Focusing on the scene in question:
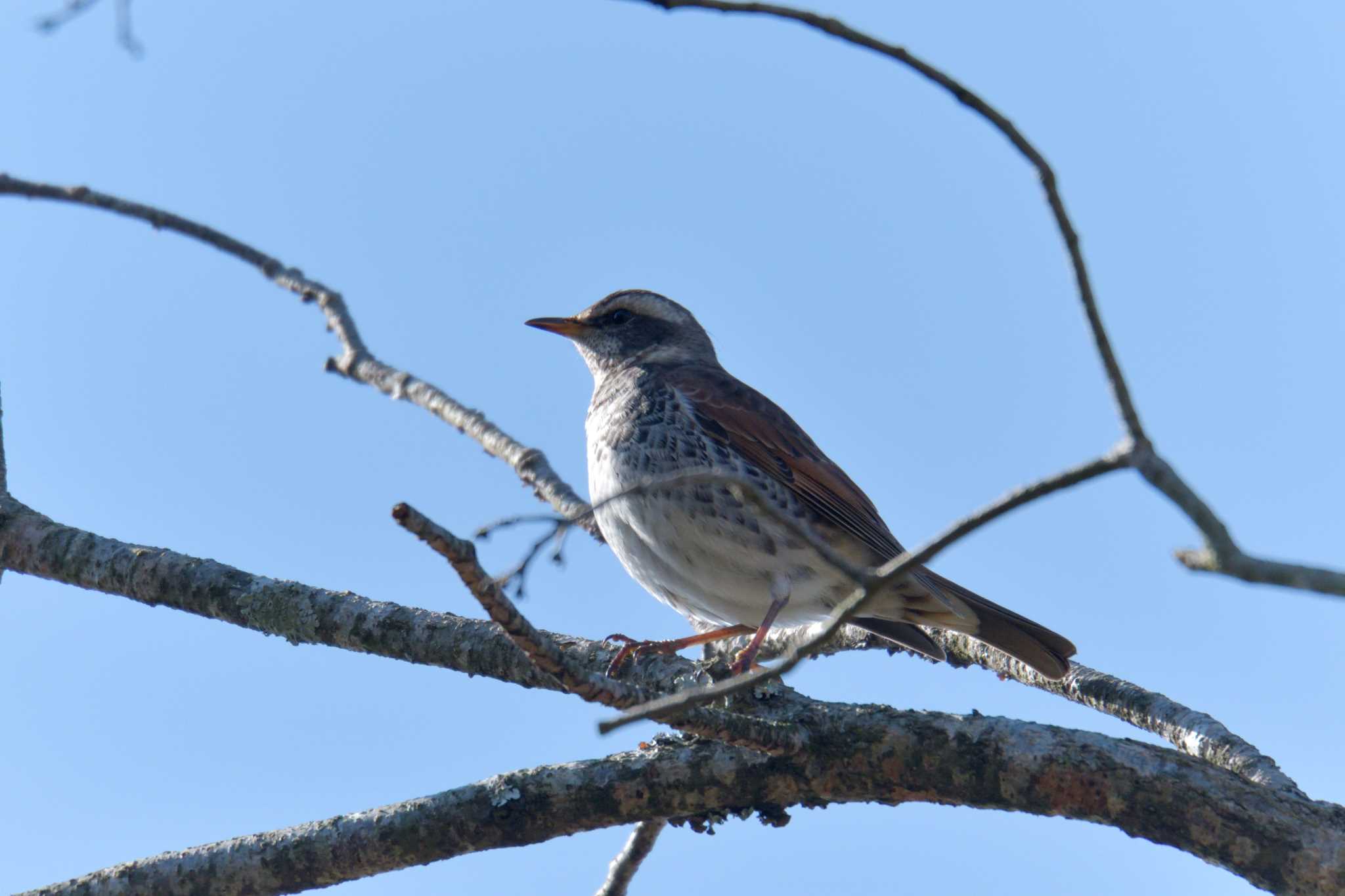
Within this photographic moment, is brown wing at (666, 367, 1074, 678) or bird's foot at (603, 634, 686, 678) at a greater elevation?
brown wing at (666, 367, 1074, 678)

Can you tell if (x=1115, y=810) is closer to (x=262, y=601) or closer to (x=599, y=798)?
(x=599, y=798)

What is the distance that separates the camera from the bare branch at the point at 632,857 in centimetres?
536

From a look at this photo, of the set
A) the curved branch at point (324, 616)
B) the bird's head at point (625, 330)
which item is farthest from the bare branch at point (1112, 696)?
the bird's head at point (625, 330)

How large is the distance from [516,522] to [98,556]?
8.22 ft

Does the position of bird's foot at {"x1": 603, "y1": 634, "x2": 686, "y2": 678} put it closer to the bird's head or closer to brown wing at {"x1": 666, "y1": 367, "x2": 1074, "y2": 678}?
brown wing at {"x1": 666, "y1": 367, "x2": 1074, "y2": 678}

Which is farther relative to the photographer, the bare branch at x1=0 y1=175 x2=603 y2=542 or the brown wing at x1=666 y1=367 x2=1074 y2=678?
the bare branch at x1=0 y1=175 x2=603 y2=542

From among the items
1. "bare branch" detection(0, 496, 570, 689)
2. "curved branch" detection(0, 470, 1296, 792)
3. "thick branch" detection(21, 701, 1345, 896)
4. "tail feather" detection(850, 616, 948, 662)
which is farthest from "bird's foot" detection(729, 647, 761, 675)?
"thick branch" detection(21, 701, 1345, 896)

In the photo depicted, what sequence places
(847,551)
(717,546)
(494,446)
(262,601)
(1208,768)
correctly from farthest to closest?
1. (494,446)
2. (847,551)
3. (717,546)
4. (262,601)
5. (1208,768)

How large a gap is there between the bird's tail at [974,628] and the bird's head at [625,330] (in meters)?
2.64

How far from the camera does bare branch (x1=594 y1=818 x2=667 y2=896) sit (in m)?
5.36

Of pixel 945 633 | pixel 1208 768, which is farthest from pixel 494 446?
pixel 1208 768

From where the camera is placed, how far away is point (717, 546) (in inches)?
258

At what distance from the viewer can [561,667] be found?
3766 mm

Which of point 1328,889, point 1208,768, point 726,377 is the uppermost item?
point 726,377
